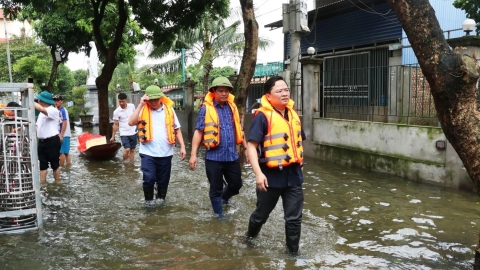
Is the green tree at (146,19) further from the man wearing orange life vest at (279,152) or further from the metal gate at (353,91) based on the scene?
the man wearing orange life vest at (279,152)

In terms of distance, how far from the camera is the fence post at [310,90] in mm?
11008

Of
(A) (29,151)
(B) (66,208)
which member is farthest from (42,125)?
(A) (29,151)

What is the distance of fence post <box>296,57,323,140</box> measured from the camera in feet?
36.1

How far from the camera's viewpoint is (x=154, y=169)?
6.23 meters

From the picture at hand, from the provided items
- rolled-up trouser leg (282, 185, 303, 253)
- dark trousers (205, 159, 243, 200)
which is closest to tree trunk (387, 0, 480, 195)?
rolled-up trouser leg (282, 185, 303, 253)

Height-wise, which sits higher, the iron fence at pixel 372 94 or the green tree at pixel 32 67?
the green tree at pixel 32 67

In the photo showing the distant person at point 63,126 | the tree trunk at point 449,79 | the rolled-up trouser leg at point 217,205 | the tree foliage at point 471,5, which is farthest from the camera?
the tree foliage at point 471,5

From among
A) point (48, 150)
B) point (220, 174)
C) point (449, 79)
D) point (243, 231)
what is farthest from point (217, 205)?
point (48, 150)

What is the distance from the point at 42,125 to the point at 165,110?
2.83m

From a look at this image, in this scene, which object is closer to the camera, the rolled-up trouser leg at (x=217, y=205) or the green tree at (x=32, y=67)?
the rolled-up trouser leg at (x=217, y=205)

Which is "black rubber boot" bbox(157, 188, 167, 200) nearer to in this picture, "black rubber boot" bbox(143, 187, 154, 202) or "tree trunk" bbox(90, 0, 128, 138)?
"black rubber boot" bbox(143, 187, 154, 202)

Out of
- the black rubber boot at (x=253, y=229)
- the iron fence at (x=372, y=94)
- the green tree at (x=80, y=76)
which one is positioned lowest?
the black rubber boot at (x=253, y=229)

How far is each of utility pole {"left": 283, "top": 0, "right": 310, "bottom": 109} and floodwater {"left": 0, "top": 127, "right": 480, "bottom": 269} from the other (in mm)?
4711

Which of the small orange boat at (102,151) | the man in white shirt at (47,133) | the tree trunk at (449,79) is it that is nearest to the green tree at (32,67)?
the small orange boat at (102,151)
